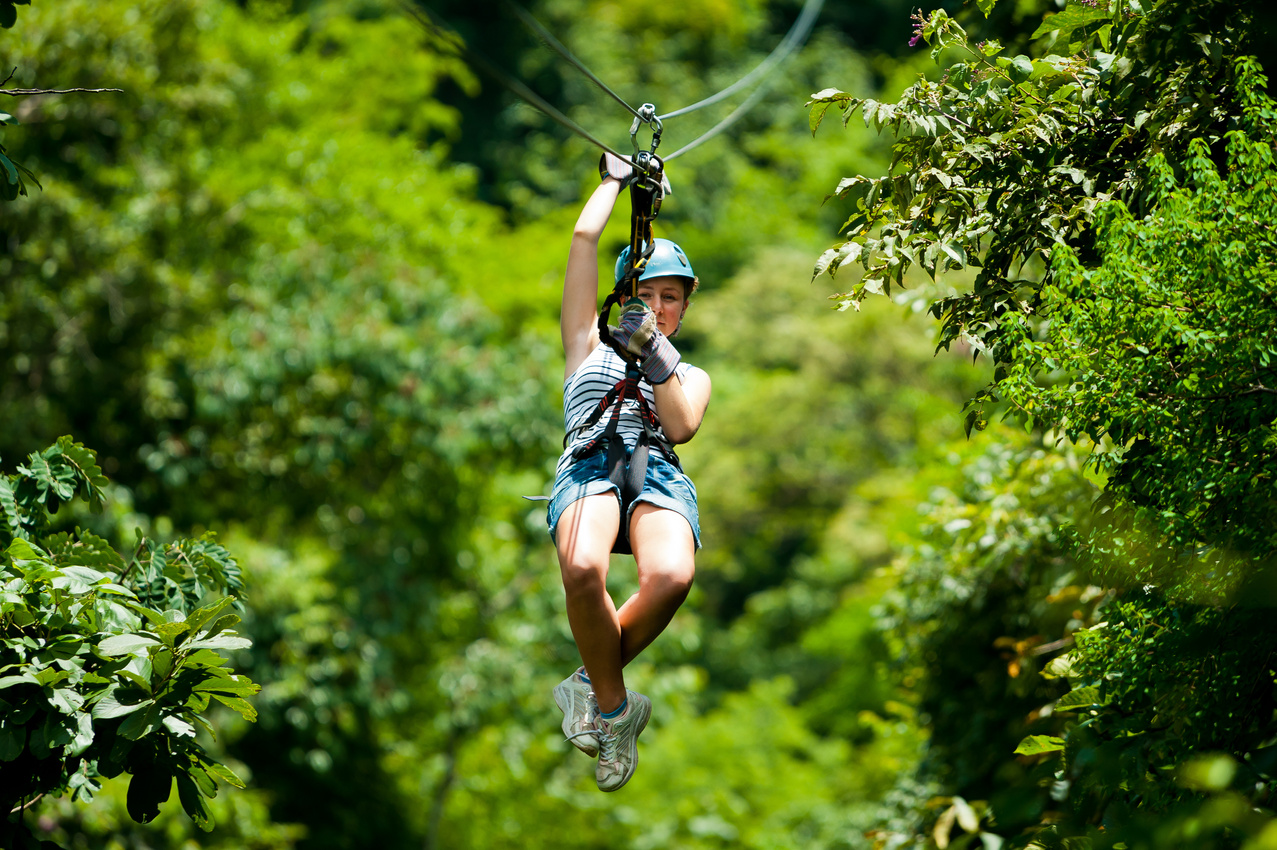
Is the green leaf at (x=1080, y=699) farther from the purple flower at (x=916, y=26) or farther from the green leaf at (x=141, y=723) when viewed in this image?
the green leaf at (x=141, y=723)

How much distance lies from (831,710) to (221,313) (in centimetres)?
1104

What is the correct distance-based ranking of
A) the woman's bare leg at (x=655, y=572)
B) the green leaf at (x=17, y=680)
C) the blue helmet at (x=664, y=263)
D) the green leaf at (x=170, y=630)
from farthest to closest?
the blue helmet at (x=664, y=263)
the woman's bare leg at (x=655, y=572)
the green leaf at (x=170, y=630)
the green leaf at (x=17, y=680)

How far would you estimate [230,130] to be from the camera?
41.3ft

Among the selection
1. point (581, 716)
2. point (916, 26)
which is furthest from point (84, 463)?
point (916, 26)

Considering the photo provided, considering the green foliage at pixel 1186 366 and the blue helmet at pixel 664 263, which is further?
the blue helmet at pixel 664 263

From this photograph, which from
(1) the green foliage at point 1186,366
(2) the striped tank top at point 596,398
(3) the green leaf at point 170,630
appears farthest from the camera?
(2) the striped tank top at point 596,398

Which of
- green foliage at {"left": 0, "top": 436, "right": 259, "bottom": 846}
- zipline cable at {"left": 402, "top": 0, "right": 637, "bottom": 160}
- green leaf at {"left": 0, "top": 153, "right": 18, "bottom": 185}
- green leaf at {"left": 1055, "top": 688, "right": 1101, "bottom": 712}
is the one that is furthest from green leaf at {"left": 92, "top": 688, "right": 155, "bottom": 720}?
green leaf at {"left": 1055, "top": 688, "right": 1101, "bottom": 712}

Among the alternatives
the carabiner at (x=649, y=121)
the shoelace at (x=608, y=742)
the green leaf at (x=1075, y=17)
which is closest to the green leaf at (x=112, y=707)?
the shoelace at (x=608, y=742)

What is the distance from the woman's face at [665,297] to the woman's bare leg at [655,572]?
573 mm

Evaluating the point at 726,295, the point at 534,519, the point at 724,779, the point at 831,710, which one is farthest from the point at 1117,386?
the point at 726,295

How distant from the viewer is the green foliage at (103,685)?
268 cm

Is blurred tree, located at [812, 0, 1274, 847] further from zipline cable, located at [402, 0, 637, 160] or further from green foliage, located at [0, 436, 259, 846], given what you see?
green foliage, located at [0, 436, 259, 846]

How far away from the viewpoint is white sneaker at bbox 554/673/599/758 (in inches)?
126

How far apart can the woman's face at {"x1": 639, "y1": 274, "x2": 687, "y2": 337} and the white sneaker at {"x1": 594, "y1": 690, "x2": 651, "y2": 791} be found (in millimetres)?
1061
